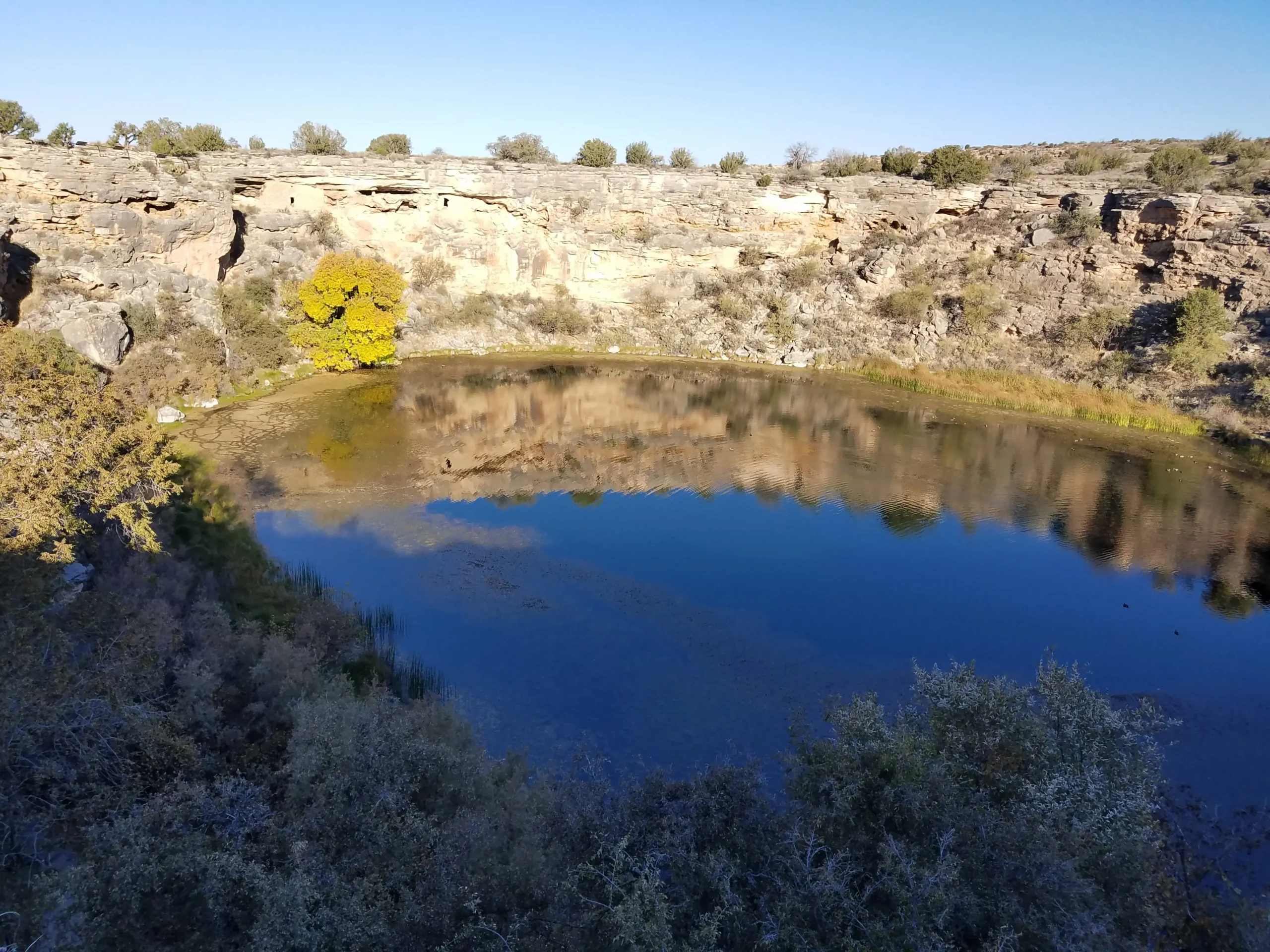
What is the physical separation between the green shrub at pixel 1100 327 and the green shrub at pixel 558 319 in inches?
1058

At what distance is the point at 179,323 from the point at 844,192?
3835cm

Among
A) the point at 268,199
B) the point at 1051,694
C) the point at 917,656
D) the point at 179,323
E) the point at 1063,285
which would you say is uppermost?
the point at 268,199

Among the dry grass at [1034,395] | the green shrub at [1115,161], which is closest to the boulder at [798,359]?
the dry grass at [1034,395]

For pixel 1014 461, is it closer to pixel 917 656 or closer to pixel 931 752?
pixel 917 656

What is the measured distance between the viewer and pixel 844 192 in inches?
1802

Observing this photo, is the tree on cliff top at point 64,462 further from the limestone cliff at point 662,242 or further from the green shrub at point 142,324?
the limestone cliff at point 662,242

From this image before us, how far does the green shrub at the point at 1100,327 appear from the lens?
35969mm

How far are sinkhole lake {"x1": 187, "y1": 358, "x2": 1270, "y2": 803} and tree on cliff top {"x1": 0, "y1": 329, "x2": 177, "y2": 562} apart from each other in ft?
13.8

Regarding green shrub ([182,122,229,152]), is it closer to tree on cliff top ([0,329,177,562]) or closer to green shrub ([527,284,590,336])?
green shrub ([527,284,590,336])

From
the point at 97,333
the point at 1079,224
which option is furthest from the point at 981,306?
the point at 97,333

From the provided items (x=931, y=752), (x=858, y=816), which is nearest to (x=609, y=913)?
(x=858, y=816)

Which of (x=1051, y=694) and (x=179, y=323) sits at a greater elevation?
(x=179, y=323)

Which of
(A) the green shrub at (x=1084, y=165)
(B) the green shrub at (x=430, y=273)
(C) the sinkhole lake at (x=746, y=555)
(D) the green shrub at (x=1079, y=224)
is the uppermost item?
(A) the green shrub at (x=1084, y=165)

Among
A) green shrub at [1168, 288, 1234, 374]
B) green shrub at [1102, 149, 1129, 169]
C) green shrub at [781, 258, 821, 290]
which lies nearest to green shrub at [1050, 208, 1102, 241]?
green shrub at [1168, 288, 1234, 374]
